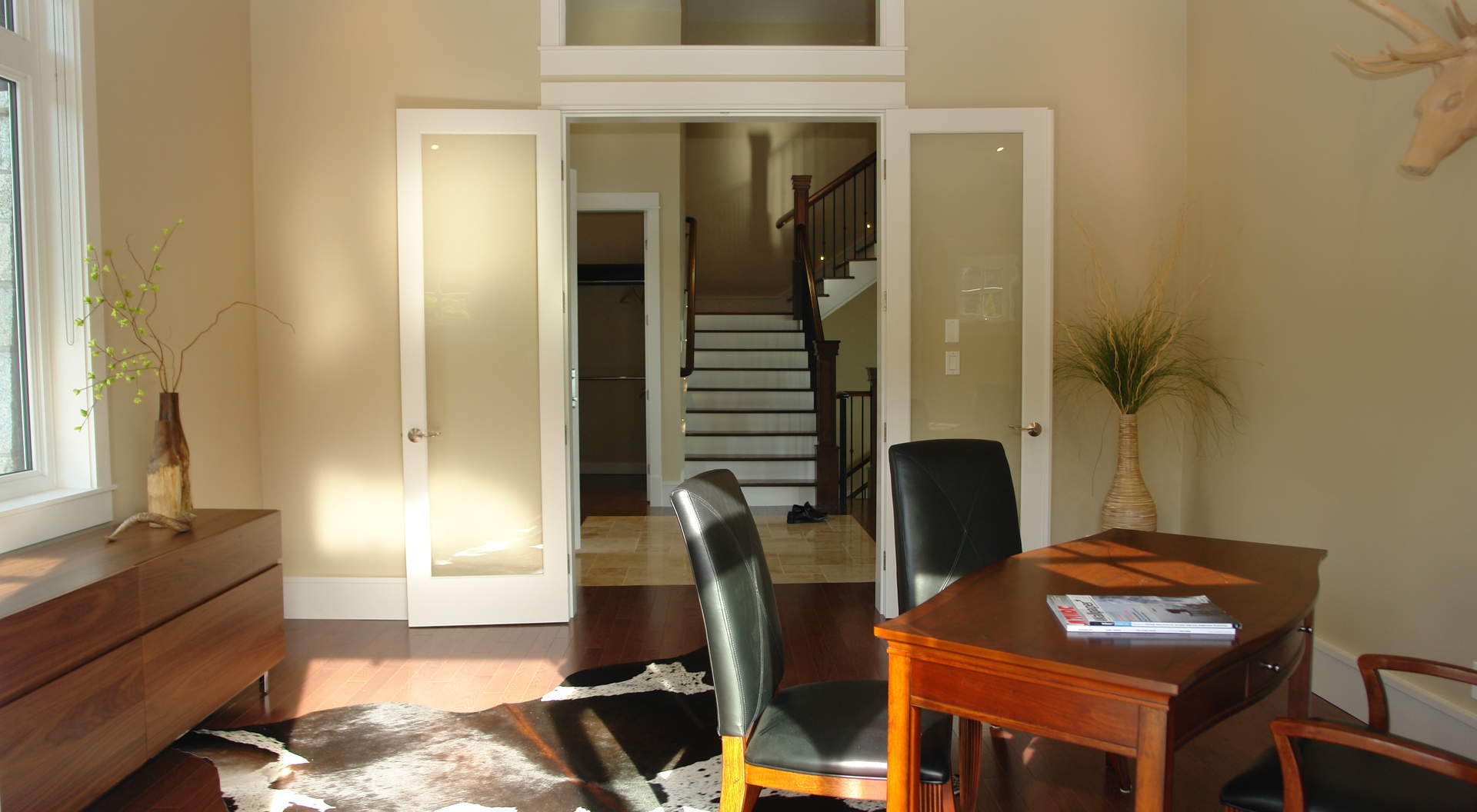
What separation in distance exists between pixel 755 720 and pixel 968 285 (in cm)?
276

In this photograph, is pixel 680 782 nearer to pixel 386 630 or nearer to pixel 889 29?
pixel 386 630

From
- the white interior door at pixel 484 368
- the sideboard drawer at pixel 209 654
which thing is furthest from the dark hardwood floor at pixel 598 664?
the white interior door at pixel 484 368

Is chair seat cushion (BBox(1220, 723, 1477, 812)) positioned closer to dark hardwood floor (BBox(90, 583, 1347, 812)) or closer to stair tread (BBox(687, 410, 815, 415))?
dark hardwood floor (BBox(90, 583, 1347, 812))

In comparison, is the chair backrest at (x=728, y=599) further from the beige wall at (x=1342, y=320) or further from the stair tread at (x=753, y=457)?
the stair tread at (x=753, y=457)

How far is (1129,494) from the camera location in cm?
376

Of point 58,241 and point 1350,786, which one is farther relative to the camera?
point 58,241

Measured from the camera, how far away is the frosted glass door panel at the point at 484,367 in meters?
4.07

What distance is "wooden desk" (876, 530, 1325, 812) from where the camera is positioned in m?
1.46

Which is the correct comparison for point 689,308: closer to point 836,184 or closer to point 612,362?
point 612,362

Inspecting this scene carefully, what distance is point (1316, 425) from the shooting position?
321cm

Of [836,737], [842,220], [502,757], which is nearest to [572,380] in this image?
[502,757]

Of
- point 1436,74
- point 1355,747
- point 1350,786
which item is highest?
point 1436,74

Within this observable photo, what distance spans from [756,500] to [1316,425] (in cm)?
457

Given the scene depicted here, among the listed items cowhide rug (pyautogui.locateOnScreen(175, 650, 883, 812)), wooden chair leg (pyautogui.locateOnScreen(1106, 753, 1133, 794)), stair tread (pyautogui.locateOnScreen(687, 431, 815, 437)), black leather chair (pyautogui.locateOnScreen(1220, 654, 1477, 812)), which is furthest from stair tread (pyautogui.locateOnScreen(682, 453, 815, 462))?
black leather chair (pyautogui.locateOnScreen(1220, 654, 1477, 812))
